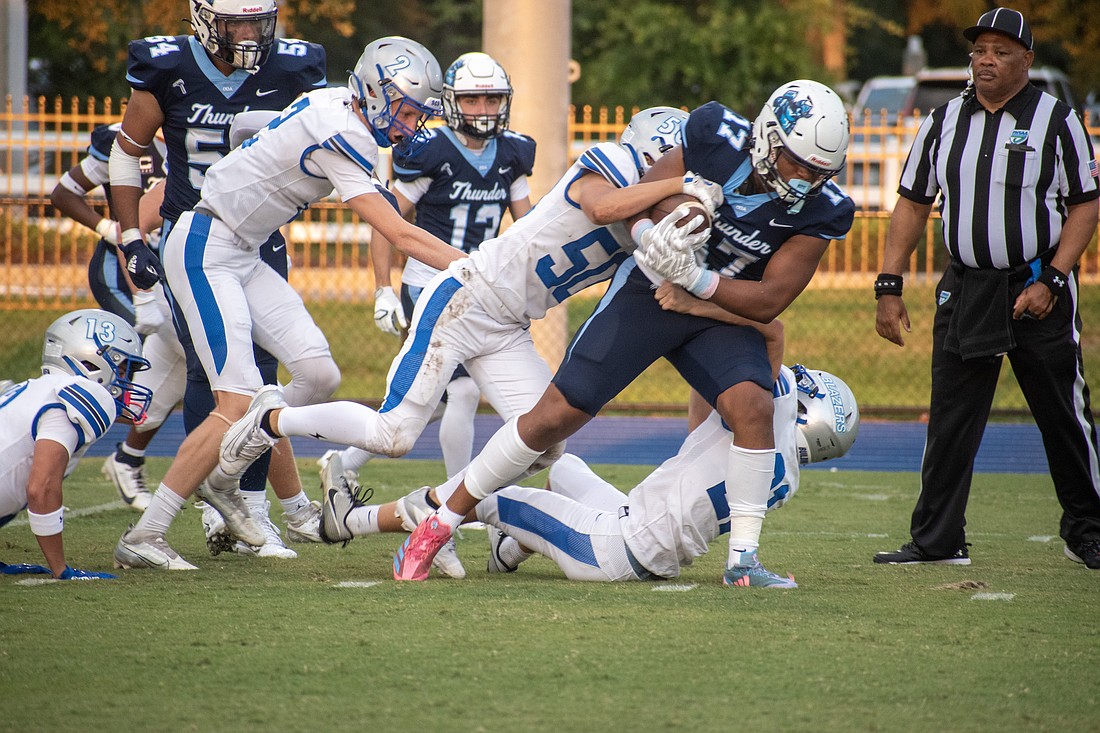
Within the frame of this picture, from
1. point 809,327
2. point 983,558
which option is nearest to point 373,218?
point 983,558

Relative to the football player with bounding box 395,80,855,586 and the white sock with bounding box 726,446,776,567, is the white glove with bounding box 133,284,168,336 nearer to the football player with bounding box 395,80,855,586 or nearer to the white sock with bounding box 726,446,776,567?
the football player with bounding box 395,80,855,586

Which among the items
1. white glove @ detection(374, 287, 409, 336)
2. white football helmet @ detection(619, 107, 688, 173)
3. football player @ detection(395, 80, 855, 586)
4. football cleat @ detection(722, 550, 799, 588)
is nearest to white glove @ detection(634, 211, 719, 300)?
football player @ detection(395, 80, 855, 586)

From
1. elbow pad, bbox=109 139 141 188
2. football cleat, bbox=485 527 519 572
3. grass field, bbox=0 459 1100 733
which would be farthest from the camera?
elbow pad, bbox=109 139 141 188

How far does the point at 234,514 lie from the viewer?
4.92 m

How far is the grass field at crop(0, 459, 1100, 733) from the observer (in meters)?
2.96

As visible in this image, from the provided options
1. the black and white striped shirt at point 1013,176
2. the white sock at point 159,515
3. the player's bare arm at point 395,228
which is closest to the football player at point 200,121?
the white sock at point 159,515

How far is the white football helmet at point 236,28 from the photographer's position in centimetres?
496

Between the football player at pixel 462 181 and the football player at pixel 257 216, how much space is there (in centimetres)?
118

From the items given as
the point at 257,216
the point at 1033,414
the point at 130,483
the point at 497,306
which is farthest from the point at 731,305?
the point at 130,483

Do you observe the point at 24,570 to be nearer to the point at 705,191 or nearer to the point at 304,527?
the point at 304,527

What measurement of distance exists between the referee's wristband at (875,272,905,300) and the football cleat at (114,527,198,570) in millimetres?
2686

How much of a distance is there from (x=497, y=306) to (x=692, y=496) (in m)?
0.90

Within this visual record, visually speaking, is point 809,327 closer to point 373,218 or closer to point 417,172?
point 417,172

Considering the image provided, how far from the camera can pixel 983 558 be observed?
5.21 metres
